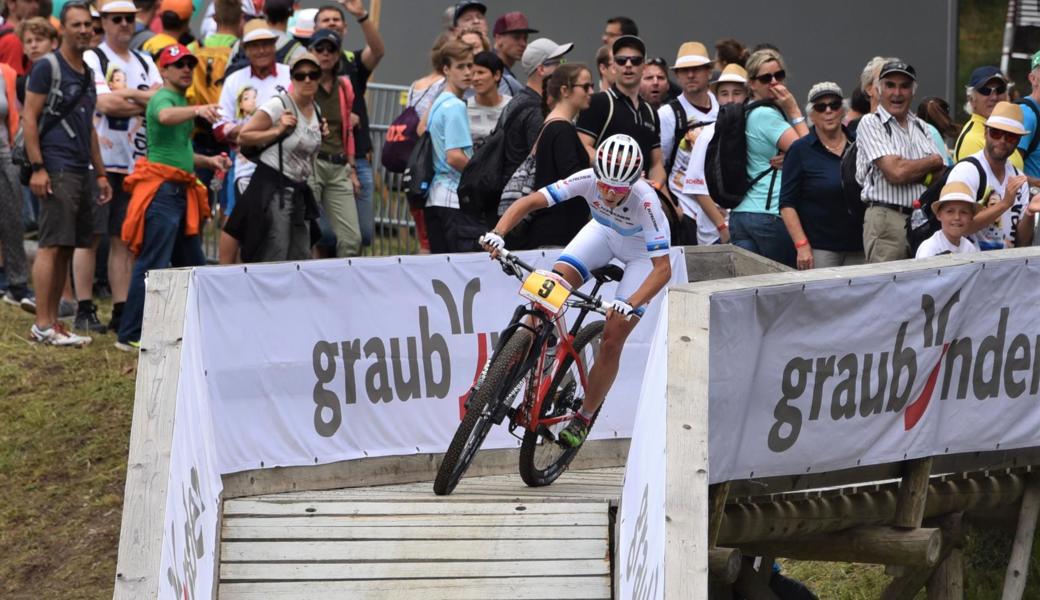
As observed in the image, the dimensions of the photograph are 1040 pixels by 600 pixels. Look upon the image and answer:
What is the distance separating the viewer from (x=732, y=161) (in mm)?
10984

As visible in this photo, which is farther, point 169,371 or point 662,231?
point 662,231

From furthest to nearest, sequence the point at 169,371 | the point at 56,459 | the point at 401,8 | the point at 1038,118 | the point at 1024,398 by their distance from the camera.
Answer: the point at 401,8, the point at 56,459, the point at 1038,118, the point at 1024,398, the point at 169,371

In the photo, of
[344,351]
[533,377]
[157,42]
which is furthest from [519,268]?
[157,42]

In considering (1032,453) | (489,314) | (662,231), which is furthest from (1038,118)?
(489,314)

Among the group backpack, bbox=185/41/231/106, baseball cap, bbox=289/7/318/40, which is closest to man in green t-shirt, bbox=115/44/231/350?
backpack, bbox=185/41/231/106

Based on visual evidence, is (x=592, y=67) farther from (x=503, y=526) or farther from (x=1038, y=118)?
(x=503, y=526)

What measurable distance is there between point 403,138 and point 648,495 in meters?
6.26

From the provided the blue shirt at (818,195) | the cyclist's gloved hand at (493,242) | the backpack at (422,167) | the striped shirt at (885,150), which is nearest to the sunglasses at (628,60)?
the blue shirt at (818,195)

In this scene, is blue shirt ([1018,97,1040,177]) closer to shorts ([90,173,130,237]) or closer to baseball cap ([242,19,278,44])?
baseball cap ([242,19,278,44])

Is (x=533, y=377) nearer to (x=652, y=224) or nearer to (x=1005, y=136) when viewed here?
(x=652, y=224)

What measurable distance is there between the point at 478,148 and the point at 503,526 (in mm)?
3729

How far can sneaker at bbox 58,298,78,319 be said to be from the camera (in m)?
13.4

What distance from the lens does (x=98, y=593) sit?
10672 mm

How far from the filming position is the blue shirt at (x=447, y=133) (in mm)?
11367
